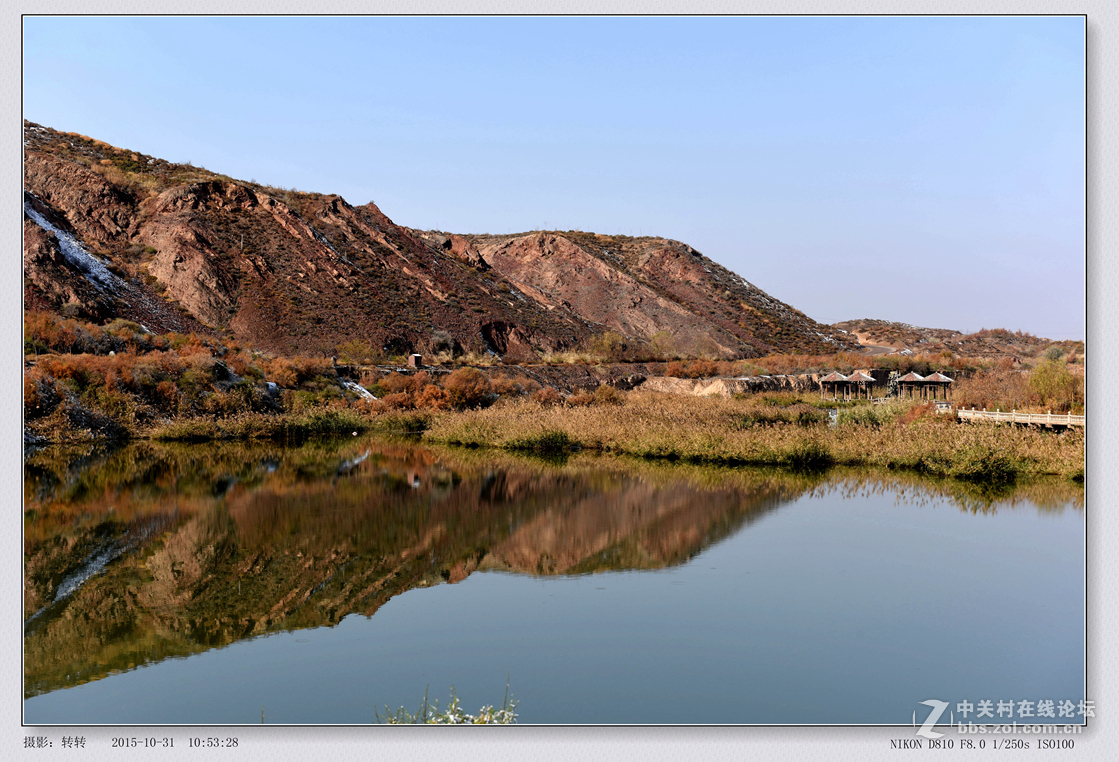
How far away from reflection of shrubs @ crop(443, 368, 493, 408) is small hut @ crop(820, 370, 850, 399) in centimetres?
1595

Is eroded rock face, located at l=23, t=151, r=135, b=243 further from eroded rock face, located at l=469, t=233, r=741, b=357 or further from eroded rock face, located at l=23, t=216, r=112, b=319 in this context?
eroded rock face, located at l=469, t=233, r=741, b=357

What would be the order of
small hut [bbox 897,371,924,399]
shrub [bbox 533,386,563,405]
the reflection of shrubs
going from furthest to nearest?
1. small hut [bbox 897,371,924,399]
2. shrub [bbox 533,386,563,405]
3. the reflection of shrubs

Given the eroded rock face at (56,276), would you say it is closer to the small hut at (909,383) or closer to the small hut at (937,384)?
the small hut at (937,384)

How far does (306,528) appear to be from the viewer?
13016 mm

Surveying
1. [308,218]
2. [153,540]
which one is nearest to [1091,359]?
[153,540]

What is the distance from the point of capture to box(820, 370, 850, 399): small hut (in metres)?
40.4

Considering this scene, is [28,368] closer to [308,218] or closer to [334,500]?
[334,500]

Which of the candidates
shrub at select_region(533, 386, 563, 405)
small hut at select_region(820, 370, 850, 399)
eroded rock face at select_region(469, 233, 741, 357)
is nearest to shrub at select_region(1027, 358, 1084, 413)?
small hut at select_region(820, 370, 850, 399)

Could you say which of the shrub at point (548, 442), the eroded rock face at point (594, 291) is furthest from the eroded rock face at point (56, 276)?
the eroded rock face at point (594, 291)

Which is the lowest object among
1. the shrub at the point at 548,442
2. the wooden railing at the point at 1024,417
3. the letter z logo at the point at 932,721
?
the letter z logo at the point at 932,721

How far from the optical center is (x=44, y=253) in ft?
123

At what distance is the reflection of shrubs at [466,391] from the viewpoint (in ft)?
102

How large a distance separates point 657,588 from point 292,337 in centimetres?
3603

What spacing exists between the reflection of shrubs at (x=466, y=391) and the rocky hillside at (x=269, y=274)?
38.6 ft
